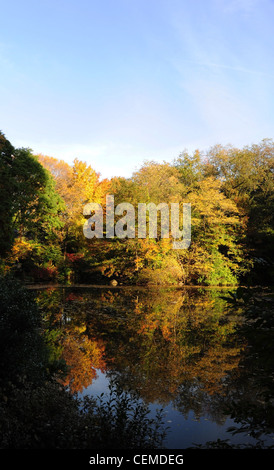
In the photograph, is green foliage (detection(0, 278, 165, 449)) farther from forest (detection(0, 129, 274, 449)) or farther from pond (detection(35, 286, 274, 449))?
pond (detection(35, 286, 274, 449))

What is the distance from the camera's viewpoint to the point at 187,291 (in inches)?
890

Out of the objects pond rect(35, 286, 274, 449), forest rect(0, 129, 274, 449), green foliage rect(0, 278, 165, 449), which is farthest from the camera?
forest rect(0, 129, 274, 449)

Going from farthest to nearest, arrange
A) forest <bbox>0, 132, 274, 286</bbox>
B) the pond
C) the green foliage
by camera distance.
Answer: forest <bbox>0, 132, 274, 286</bbox>, the green foliage, the pond

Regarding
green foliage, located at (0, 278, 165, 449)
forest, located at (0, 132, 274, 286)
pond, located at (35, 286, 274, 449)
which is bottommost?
pond, located at (35, 286, 274, 449)

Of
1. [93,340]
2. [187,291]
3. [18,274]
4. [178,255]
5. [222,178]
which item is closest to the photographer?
[93,340]

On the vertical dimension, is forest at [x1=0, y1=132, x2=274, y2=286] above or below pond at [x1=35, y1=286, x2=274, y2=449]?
above

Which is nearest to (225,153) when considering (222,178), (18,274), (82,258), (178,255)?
(222,178)

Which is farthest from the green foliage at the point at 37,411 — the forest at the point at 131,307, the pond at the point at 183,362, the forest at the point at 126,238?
the forest at the point at 126,238

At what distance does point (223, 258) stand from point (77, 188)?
13.0m

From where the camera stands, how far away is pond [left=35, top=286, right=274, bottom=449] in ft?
10.8

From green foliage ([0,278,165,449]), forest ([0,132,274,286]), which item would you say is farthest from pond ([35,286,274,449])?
forest ([0,132,274,286])

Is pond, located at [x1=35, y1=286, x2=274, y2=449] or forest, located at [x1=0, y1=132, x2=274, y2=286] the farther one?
forest, located at [x1=0, y1=132, x2=274, y2=286]
